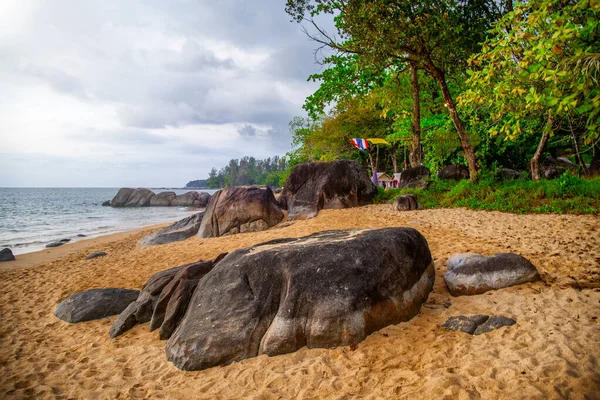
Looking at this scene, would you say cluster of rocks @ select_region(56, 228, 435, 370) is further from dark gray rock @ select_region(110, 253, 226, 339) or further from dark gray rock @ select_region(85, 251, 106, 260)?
dark gray rock @ select_region(85, 251, 106, 260)

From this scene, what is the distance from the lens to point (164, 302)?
19.1 ft

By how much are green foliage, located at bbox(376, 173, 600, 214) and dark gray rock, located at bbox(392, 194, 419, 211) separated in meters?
0.58

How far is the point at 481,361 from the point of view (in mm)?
3604

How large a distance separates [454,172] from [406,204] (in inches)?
214

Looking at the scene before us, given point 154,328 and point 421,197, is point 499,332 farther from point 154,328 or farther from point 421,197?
point 421,197

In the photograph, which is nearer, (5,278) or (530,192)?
(5,278)

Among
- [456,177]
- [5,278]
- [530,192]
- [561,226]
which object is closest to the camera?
[561,226]

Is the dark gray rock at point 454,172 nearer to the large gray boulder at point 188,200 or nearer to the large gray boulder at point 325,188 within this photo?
the large gray boulder at point 325,188

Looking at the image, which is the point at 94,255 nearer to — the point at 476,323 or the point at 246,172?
the point at 476,323

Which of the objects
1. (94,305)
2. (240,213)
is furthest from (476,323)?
(240,213)

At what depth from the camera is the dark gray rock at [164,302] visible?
215 inches

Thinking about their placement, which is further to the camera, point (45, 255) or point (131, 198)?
point (131, 198)

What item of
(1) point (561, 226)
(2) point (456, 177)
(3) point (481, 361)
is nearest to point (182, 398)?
(3) point (481, 361)

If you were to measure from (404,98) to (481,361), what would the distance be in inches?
753
